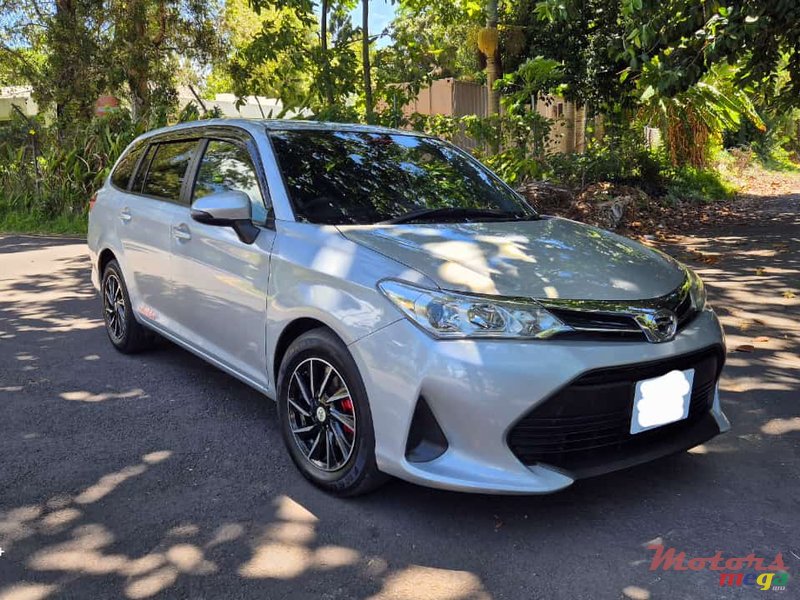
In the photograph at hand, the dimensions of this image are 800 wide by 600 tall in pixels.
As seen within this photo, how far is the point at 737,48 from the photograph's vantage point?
20.1 feet

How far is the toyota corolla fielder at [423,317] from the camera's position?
258cm

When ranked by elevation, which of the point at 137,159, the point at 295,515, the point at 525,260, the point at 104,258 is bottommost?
the point at 295,515

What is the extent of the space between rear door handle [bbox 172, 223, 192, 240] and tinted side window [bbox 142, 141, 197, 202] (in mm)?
245

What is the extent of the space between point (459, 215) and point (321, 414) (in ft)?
4.12

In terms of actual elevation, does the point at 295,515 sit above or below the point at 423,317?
below

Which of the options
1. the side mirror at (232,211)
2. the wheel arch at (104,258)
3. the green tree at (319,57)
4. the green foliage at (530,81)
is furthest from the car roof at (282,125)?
the green foliage at (530,81)

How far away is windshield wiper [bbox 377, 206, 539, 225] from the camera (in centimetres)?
344

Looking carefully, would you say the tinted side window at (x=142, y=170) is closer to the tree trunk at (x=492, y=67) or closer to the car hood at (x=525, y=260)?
the car hood at (x=525, y=260)

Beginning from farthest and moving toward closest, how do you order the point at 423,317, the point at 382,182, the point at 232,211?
the point at 382,182
the point at 232,211
the point at 423,317

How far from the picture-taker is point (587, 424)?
8.66 ft

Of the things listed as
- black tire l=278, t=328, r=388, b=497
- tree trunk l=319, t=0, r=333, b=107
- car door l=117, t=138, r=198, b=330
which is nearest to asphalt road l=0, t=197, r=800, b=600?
black tire l=278, t=328, r=388, b=497

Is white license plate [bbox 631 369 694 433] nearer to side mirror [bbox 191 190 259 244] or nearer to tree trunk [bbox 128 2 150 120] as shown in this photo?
side mirror [bbox 191 190 259 244]

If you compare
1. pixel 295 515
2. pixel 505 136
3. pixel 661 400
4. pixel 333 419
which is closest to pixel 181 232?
pixel 333 419

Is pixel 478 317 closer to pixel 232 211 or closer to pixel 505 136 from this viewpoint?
pixel 232 211
